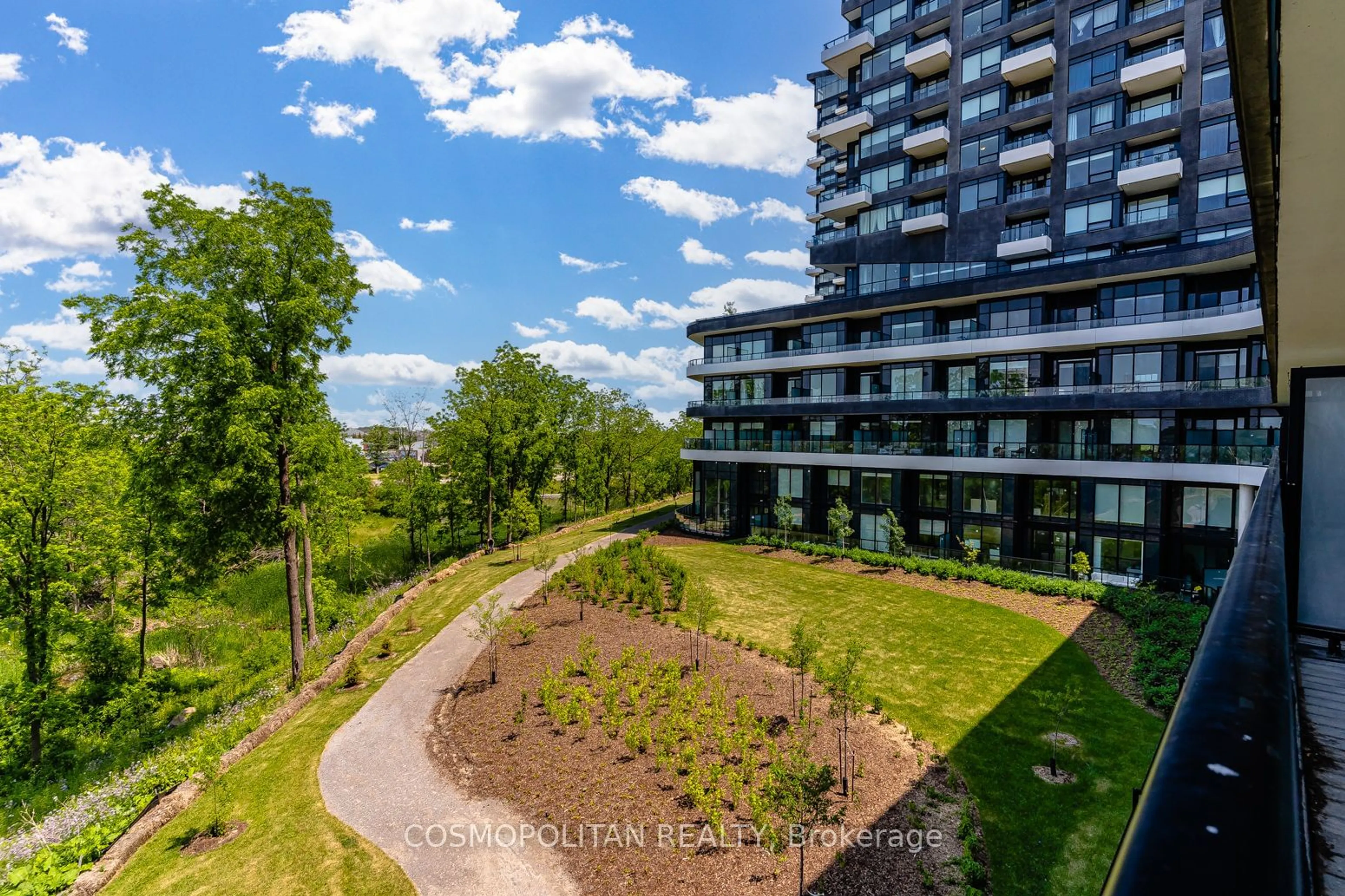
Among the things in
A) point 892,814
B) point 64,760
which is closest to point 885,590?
point 892,814

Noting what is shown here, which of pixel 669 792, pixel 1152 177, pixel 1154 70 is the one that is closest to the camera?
pixel 669 792

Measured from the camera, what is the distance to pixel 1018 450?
31.9 metres

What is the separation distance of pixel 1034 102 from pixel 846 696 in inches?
1535

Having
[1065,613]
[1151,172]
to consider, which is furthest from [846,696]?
[1151,172]

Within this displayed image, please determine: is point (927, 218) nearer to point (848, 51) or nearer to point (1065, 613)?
point (848, 51)

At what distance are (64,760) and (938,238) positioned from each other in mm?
49400

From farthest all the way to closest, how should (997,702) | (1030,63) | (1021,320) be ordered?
(1030,63) < (1021,320) < (997,702)

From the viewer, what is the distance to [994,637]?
21703 mm

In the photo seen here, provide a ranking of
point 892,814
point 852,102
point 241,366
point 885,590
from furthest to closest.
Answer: point 852,102 → point 885,590 → point 241,366 → point 892,814

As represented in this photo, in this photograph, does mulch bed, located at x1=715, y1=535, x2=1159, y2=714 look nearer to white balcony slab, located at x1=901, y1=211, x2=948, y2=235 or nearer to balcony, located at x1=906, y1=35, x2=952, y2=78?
white balcony slab, located at x1=901, y1=211, x2=948, y2=235

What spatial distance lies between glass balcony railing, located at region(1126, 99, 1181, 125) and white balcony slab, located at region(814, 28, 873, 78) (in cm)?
1803

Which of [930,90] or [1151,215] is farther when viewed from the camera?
[930,90]

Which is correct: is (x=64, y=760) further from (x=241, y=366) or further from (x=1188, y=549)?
(x=1188, y=549)

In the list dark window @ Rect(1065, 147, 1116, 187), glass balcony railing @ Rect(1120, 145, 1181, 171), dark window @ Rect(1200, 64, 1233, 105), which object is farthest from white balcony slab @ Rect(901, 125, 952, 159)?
dark window @ Rect(1200, 64, 1233, 105)
